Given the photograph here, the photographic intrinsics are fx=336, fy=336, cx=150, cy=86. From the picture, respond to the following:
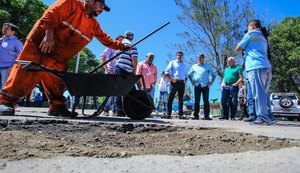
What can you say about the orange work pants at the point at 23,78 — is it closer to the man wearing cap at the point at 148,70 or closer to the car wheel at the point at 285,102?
the man wearing cap at the point at 148,70

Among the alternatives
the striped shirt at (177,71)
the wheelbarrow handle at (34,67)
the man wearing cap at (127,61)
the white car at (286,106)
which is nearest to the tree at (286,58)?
the white car at (286,106)

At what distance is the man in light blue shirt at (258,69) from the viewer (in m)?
5.16

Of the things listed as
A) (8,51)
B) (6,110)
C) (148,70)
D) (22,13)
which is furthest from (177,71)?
(22,13)

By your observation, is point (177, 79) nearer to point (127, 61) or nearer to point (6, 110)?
point (127, 61)

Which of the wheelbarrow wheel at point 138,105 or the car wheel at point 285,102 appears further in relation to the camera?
the car wheel at point 285,102

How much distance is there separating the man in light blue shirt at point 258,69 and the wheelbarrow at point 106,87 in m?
1.65

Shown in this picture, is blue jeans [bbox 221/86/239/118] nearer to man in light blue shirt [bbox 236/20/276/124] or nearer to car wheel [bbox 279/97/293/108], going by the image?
man in light blue shirt [bbox 236/20/276/124]

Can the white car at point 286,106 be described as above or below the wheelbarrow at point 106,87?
above

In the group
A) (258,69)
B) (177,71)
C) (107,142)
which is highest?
(177,71)

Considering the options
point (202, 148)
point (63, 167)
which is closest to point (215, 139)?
point (202, 148)

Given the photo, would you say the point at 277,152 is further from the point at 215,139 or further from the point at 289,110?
the point at 289,110

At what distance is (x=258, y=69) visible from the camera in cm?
526

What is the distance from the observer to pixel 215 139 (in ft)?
9.23

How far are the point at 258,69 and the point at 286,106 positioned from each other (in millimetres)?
13213
